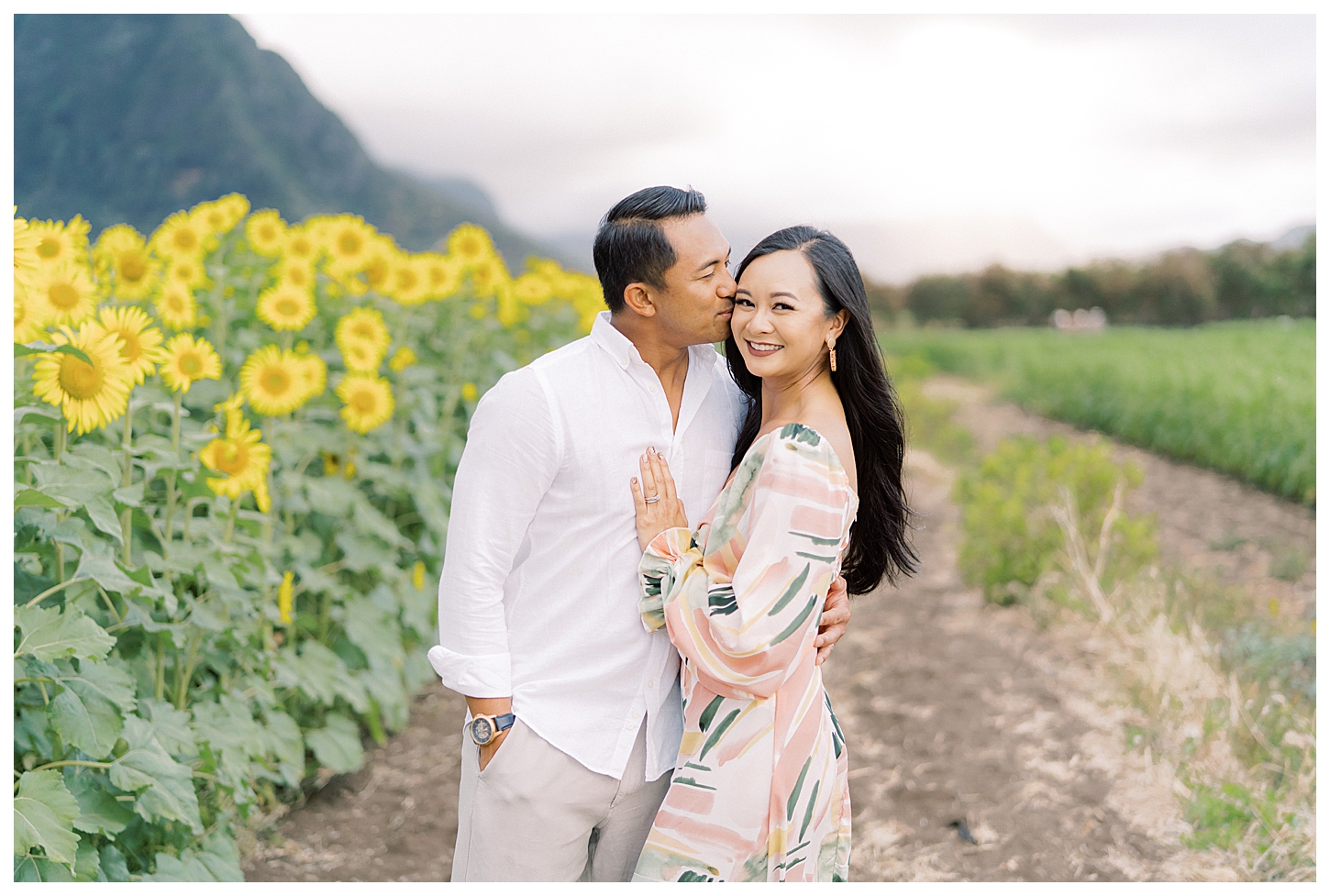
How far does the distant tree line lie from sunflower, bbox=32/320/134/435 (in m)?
35.6

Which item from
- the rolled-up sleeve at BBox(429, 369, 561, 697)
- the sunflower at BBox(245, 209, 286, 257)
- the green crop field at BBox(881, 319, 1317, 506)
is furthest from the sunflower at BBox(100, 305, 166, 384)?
the green crop field at BBox(881, 319, 1317, 506)

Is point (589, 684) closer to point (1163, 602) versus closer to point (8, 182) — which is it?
point (8, 182)

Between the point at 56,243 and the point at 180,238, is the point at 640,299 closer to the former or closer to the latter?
the point at 56,243

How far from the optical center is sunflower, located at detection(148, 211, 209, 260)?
3.47 m

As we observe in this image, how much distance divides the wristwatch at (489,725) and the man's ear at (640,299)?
0.82 m

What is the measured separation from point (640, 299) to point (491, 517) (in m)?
0.51

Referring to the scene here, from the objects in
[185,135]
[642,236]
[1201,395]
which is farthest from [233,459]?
[185,135]

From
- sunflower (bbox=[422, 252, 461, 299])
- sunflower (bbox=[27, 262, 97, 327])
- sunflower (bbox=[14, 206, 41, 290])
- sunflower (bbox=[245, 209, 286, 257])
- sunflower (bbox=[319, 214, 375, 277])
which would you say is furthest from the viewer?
sunflower (bbox=[422, 252, 461, 299])

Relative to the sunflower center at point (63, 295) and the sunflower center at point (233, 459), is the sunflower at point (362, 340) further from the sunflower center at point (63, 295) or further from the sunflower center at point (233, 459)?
the sunflower center at point (63, 295)

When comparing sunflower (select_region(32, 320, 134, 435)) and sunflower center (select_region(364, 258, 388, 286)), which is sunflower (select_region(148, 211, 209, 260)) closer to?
sunflower center (select_region(364, 258, 388, 286))

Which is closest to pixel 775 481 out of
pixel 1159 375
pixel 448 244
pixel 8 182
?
pixel 8 182

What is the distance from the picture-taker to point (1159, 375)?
42.7ft

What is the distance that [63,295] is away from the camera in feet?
7.54

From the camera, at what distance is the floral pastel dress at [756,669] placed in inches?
65.2
